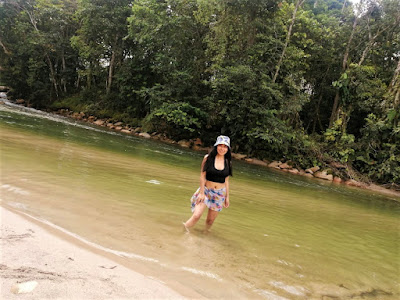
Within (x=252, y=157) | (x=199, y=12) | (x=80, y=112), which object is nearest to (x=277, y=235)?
(x=252, y=157)

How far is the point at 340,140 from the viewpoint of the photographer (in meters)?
21.4

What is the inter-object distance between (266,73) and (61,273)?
65.7 feet

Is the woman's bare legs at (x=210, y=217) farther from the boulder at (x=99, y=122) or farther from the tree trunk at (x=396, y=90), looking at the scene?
the boulder at (x=99, y=122)

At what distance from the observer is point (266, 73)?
67.9 ft

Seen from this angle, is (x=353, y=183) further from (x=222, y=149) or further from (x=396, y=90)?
(x=222, y=149)

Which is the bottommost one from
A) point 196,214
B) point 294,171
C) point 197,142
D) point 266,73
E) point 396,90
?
point 294,171

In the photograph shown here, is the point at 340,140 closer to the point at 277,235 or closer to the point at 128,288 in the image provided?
the point at 277,235

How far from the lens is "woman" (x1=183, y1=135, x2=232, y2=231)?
4.41m

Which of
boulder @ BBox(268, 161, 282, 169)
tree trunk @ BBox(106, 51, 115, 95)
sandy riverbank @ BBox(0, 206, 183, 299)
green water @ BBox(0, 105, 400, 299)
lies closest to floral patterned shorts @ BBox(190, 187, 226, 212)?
green water @ BBox(0, 105, 400, 299)

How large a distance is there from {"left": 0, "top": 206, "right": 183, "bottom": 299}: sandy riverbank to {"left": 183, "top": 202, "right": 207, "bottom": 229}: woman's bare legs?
5.58ft

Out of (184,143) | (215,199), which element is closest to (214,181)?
(215,199)

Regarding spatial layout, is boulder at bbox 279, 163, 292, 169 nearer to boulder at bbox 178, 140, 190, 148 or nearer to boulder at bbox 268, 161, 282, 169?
boulder at bbox 268, 161, 282, 169

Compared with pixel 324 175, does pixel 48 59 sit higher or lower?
higher

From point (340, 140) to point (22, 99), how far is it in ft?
111
